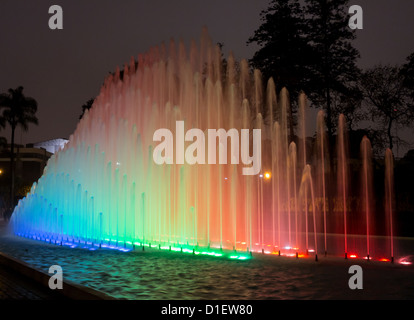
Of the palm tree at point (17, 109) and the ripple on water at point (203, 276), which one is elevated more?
the palm tree at point (17, 109)

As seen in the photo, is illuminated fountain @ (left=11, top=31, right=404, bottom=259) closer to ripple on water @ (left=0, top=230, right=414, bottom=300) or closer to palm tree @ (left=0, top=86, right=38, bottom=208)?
ripple on water @ (left=0, top=230, right=414, bottom=300)

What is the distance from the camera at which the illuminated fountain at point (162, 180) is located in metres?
15.9

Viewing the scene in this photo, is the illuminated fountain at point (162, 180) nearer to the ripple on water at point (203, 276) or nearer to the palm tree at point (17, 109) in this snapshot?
the ripple on water at point (203, 276)

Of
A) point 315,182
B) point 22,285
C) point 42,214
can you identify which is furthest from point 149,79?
point 315,182

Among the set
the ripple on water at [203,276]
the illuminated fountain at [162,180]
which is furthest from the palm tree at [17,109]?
the ripple on water at [203,276]

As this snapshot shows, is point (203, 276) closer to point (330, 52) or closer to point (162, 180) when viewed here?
point (162, 180)

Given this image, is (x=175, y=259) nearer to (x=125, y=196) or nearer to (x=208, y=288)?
(x=208, y=288)

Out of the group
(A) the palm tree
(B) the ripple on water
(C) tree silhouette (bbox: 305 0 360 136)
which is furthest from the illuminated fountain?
(A) the palm tree

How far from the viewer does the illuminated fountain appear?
15898mm

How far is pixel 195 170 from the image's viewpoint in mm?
16375

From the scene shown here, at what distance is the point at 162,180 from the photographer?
54.9 feet

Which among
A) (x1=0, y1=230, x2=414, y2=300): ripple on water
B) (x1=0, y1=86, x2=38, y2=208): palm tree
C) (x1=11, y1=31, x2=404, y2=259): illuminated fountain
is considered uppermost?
(x1=0, y1=86, x2=38, y2=208): palm tree

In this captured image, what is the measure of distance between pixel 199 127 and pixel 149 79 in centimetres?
495

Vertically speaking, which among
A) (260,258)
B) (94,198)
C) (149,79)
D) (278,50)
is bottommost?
(260,258)
